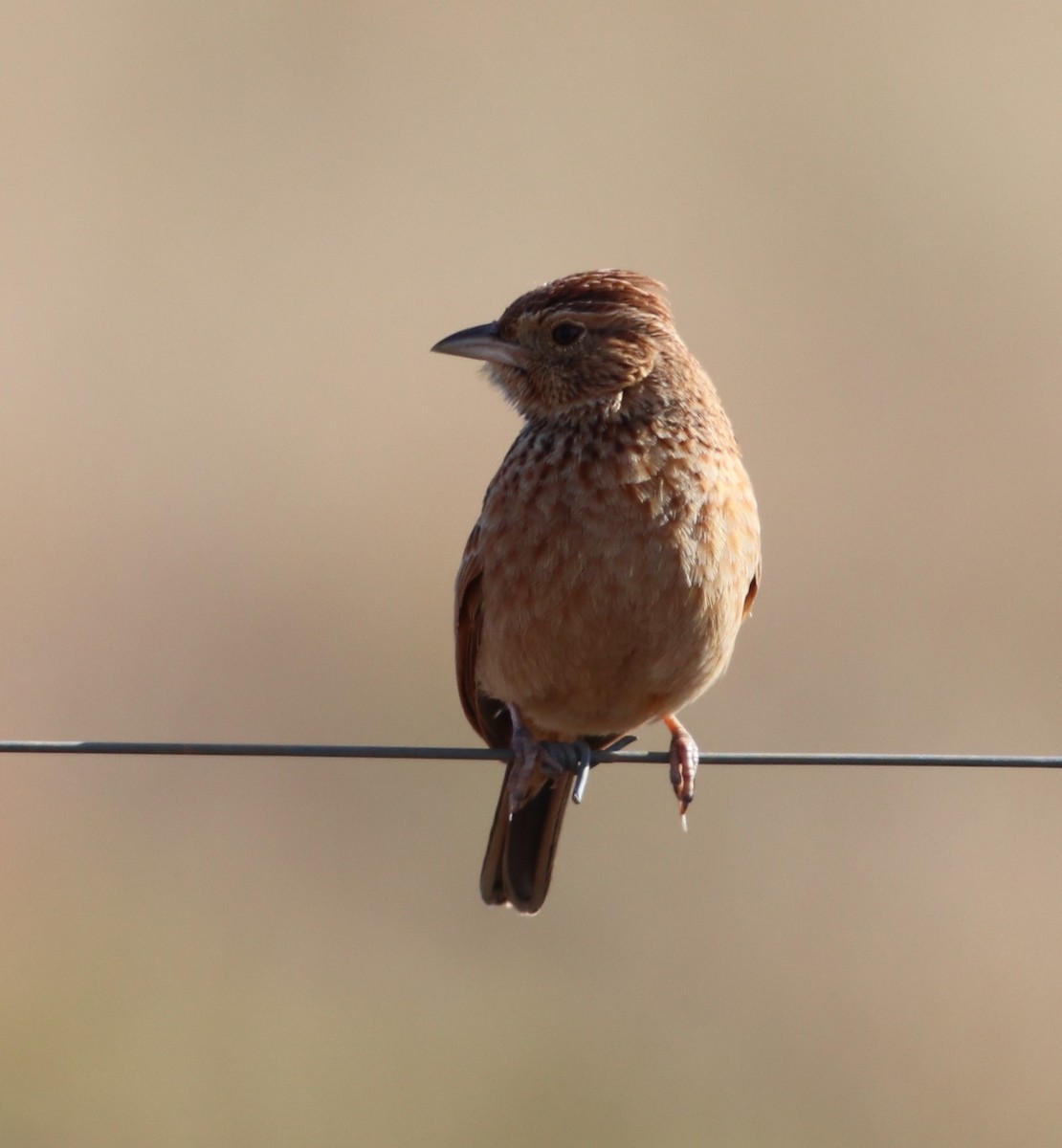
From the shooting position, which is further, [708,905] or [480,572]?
[708,905]

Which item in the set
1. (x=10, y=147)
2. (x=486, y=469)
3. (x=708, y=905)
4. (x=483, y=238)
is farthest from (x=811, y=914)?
(x=10, y=147)

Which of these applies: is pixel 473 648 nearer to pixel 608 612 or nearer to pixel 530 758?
pixel 530 758

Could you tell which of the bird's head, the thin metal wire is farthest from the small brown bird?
the thin metal wire

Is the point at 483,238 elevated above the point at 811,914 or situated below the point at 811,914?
above

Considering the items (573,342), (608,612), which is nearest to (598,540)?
(608,612)

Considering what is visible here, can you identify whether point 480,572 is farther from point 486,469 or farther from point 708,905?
point 486,469

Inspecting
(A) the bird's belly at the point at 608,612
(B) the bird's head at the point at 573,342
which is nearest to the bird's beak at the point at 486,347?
(B) the bird's head at the point at 573,342

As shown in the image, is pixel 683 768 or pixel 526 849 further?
pixel 526 849

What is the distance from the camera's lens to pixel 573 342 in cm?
795

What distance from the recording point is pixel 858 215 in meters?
20.2

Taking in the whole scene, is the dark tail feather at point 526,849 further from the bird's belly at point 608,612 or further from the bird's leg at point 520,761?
the bird's belly at point 608,612

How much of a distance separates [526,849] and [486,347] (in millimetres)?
2018

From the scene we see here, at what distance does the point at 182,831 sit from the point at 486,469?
458 cm

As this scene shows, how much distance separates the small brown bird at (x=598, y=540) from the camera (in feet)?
24.4
